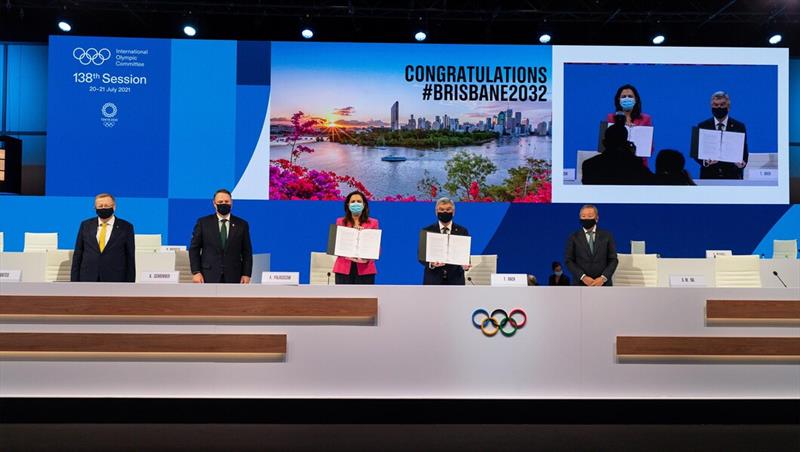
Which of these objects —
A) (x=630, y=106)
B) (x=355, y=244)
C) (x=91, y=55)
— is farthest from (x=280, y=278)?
(x=630, y=106)

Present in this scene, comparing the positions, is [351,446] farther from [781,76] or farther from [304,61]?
[781,76]

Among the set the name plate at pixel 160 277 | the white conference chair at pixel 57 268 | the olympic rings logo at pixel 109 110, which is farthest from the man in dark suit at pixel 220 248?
the olympic rings logo at pixel 109 110

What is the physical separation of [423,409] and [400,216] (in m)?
7.53

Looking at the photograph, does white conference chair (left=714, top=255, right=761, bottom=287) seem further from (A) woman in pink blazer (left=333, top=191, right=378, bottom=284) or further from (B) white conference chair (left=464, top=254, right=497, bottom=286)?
(A) woman in pink blazer (left=333, top=191, right=378, bottom=284)

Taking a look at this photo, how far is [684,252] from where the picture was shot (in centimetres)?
1164

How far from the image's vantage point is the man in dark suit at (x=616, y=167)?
11719mm

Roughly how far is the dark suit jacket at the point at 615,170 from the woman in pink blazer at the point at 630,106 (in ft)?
2.00

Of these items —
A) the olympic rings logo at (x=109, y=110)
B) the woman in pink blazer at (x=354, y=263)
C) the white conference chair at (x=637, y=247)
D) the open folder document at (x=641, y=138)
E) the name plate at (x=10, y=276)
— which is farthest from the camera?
the open folder document at (x=641, y=138)

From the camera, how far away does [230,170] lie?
37.7 ft

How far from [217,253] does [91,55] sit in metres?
7.63

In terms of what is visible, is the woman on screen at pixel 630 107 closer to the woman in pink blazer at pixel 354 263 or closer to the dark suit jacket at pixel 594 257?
the dark suit jacket at pixel 594 257

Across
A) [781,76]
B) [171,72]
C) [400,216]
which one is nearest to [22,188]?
[171,72]

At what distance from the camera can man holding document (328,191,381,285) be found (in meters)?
4.55

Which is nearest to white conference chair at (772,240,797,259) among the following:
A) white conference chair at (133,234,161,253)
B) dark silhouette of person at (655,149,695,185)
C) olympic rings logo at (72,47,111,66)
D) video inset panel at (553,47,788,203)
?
video inset panel at (553,47,788,203)
